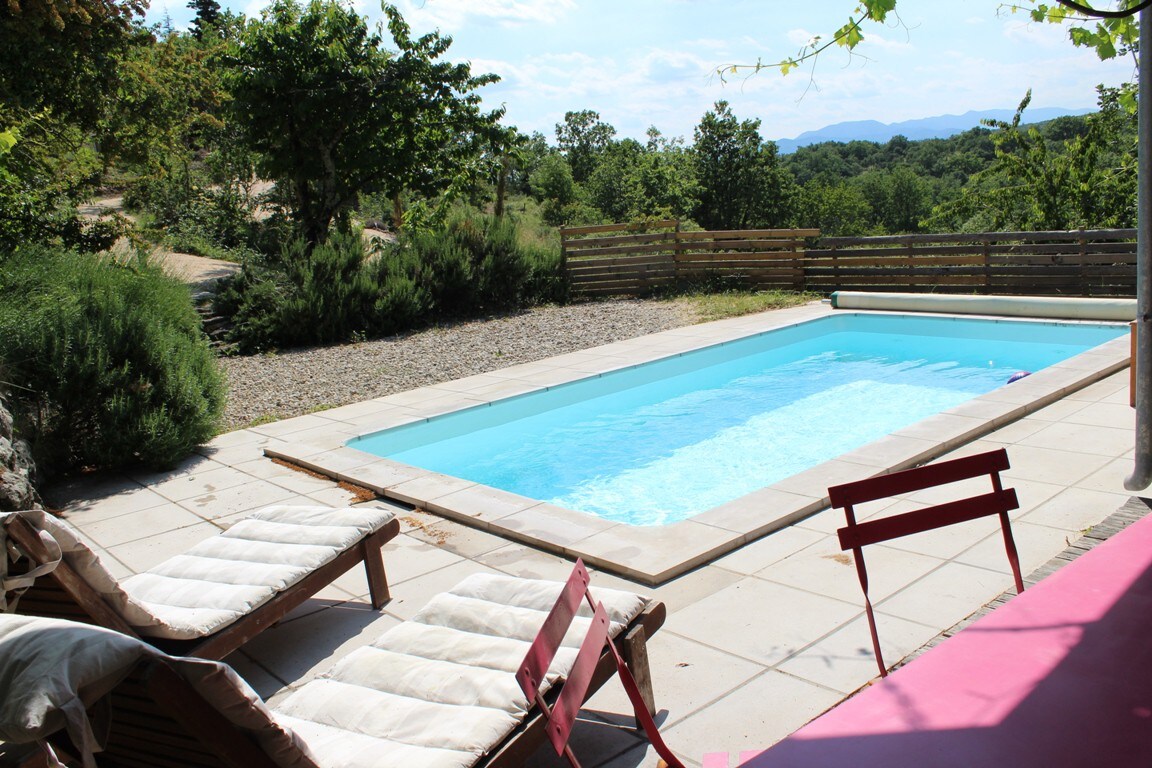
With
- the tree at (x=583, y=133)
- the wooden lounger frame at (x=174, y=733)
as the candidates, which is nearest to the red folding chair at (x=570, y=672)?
the wooden lounger frame at (x=174, y=733)

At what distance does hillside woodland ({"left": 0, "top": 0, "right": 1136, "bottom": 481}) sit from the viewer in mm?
6375

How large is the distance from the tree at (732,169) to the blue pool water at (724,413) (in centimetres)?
2432

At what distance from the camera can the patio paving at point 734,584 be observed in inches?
115

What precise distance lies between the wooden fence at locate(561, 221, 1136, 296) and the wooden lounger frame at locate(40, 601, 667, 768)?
11.5 metres

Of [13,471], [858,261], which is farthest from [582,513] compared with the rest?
[858,261]

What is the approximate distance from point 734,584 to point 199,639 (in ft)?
7.21

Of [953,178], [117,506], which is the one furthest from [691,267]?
[953,178]

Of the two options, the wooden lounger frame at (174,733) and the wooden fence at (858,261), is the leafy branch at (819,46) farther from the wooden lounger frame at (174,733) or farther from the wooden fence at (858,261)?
the wooden fence at (858,261)

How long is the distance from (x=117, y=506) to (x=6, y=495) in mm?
1048

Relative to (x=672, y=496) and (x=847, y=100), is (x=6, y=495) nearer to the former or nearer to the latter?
(x=672, y=496)

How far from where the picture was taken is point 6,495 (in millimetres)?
4621

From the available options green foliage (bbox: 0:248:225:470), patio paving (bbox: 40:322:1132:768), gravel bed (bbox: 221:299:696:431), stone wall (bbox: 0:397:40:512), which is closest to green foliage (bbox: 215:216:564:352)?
gravel bed (bbox: 221:299:696:431)

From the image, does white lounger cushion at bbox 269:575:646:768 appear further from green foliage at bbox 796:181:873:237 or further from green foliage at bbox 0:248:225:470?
green foliage at bbox 796:181:873:237

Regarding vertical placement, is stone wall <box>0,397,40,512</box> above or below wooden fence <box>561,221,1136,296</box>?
below
